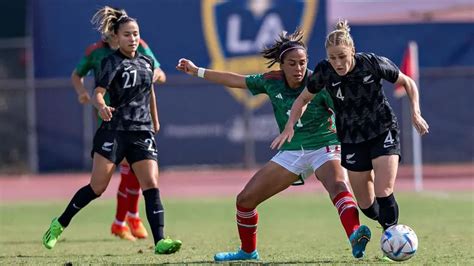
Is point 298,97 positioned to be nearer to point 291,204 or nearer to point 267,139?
point 291,204

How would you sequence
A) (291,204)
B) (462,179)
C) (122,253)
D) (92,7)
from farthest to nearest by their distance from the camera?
1. (92,7)
2. (462,179)
3. (291,204)
4. (122,253)

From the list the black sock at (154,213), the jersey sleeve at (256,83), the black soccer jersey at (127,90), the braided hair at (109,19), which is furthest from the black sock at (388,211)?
the braided hair at (109,19)

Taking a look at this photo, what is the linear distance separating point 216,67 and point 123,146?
1430cm

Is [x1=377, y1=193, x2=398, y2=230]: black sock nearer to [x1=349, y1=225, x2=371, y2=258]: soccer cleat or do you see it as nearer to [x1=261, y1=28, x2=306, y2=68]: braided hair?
[x1=349, y1=225, x2=371, y2=258]: soccer cleat

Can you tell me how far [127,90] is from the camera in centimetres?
927

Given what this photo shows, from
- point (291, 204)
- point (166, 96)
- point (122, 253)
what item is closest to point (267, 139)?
point (166, 96)

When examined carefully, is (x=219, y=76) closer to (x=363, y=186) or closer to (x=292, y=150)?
(x=292, y=150)

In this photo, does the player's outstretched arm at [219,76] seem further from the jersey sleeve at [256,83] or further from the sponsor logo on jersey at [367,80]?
the sponsor logo on jersey at [367,80]

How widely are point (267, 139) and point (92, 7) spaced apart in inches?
202

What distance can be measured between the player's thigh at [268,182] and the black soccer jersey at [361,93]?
588 mm

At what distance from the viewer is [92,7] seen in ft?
76.8

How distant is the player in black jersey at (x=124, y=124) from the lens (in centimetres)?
912

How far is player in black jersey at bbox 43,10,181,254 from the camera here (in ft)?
29.9

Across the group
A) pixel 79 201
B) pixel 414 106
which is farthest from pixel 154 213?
pixel 414 106
